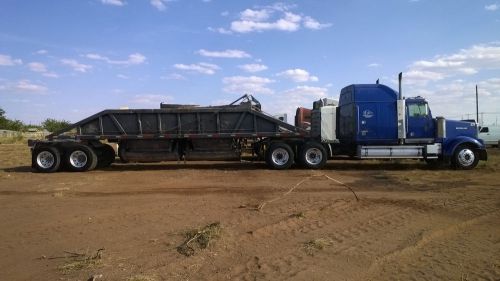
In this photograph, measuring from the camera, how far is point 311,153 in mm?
17953

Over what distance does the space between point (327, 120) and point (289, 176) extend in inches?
155

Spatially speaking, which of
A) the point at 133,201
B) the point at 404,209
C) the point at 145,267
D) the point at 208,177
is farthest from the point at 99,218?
the point at 208,177

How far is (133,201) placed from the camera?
10.5m

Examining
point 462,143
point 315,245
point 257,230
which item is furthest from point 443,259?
point 462,143

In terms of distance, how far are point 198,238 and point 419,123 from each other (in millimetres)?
13436

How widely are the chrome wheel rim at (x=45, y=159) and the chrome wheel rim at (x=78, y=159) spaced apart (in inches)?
26.9

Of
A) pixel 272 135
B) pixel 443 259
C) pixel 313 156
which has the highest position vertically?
pixel 272 135

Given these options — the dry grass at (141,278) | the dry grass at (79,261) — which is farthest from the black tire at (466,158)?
the dry grass at (141,278)

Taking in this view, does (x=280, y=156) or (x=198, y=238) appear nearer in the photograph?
(x=198, y=238)

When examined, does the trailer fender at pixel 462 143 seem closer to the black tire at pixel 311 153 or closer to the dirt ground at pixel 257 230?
the dirt ground at pixel 257 230

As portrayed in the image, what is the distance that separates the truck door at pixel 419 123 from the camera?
17.8 metres

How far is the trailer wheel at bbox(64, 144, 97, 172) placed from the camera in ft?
59.5

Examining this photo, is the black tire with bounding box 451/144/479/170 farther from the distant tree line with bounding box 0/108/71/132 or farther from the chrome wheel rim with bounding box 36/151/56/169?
the distant tree line with bounding box 0/108/71/132

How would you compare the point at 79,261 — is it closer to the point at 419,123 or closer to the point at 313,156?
the point at 313,156
